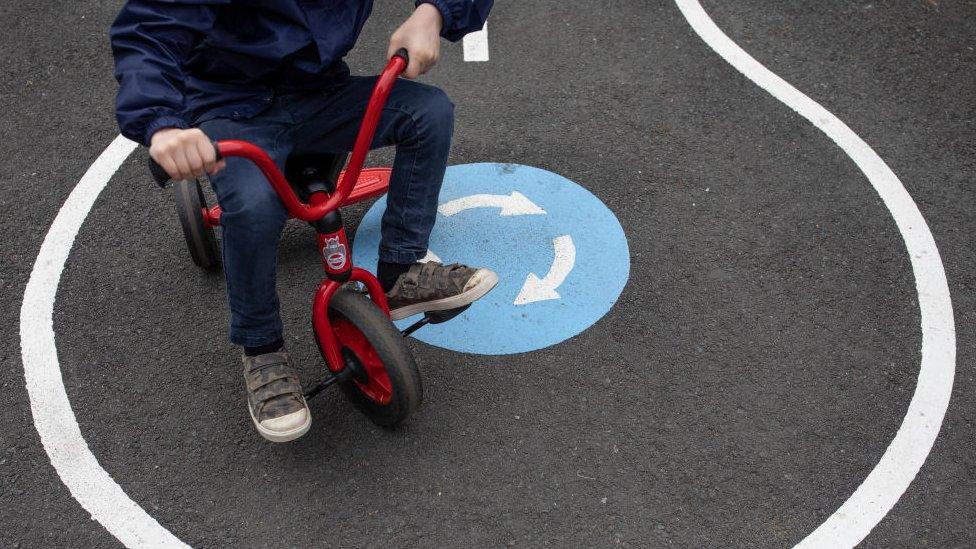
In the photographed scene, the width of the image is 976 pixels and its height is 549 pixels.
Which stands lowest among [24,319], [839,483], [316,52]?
→ [839,483]

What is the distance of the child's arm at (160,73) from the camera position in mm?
2176

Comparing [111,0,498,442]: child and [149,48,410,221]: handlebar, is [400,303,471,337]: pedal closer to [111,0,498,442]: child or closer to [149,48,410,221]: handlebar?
[111,0,498,442]: child

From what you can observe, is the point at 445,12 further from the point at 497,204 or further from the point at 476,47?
the point at 476,47

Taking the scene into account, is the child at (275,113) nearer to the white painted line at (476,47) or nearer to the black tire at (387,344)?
the black tire at (387,344)

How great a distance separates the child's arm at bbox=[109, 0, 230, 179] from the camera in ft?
7.14

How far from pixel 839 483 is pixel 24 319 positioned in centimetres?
309

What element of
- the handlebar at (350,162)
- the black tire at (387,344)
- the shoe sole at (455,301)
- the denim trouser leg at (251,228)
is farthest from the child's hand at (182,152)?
the shoe sole at (455,301)

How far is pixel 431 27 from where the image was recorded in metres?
2.70

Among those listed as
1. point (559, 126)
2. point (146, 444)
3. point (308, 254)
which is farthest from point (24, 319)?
point (559, 126)

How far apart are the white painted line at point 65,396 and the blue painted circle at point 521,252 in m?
1.17

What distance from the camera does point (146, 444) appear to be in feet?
10.0

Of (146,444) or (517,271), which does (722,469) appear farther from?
(146,444)

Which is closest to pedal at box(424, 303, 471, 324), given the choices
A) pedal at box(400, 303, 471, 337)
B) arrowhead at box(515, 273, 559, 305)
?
pedal at box(400, 303, 471, 337)

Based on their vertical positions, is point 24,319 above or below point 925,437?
above
